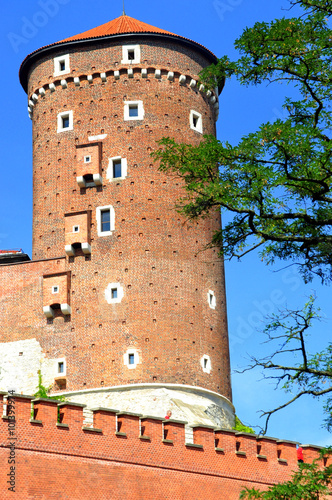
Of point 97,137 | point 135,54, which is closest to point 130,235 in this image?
point 97,137

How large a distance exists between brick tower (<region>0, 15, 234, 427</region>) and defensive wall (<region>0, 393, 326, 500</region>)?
5.68m

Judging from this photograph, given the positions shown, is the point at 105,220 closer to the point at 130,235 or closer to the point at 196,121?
the point at 130,235

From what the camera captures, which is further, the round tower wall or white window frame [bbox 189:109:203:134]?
white window frame [bbox 189:109:203:134]

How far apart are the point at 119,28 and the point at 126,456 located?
20.5 meters

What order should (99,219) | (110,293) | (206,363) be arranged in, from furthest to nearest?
(99,219), (206,363), (110,293)

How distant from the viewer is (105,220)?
38.2 m

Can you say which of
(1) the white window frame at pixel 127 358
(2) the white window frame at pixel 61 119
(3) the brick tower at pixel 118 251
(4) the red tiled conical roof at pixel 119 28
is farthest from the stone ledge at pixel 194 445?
(4) the red tiled conical roof at pixel 119 28

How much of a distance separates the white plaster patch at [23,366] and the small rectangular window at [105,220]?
190 inches

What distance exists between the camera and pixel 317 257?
21.1 meters

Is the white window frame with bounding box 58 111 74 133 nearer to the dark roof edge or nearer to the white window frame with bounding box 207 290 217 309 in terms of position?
the dark roof edge

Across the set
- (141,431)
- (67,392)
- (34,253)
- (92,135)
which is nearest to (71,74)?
(92,135)

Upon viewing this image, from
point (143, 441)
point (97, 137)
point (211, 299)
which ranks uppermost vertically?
point (97, 137)

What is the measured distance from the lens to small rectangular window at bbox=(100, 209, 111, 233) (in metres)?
38.1

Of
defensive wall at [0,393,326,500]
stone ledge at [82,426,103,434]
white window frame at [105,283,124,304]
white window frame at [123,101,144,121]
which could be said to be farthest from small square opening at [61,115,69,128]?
stone ledge at [82,426,103,434]
